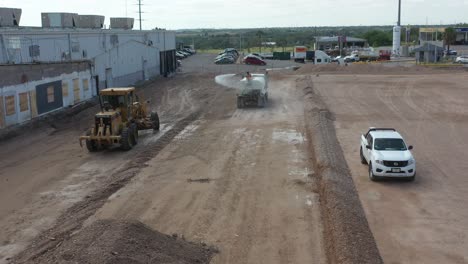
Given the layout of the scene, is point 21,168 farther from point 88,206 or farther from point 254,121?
point 254,121

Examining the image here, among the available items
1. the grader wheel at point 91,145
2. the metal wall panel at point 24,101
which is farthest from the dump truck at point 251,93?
the grader wheel at point 91,145

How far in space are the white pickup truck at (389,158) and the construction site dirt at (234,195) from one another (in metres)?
0.45

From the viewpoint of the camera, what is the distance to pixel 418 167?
2280 centimetres

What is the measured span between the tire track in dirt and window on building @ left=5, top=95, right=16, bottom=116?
8.84m

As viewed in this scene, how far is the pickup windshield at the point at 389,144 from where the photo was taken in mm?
21297

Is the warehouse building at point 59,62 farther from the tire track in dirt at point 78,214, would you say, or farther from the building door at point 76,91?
the tire track in dirt at point 78,214

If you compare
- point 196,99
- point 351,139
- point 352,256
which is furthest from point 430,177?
point 196,99

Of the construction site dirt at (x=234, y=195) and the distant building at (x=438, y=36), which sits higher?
the distant building at (x=438, y=36)

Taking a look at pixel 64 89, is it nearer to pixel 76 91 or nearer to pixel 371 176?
pixel 76 91

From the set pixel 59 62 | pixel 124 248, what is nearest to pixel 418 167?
pixel 124 248

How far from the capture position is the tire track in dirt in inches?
549

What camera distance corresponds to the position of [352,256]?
42.7 ft

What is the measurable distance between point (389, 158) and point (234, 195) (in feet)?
19.9

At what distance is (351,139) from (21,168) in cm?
1609
